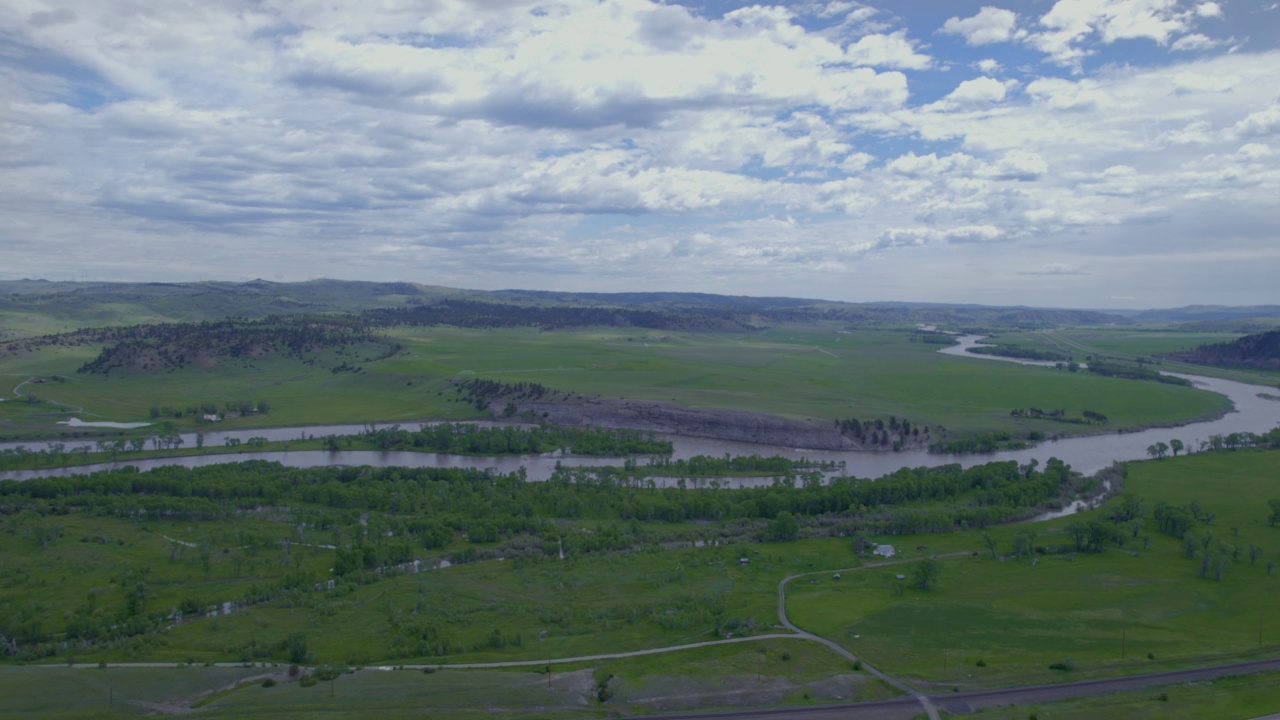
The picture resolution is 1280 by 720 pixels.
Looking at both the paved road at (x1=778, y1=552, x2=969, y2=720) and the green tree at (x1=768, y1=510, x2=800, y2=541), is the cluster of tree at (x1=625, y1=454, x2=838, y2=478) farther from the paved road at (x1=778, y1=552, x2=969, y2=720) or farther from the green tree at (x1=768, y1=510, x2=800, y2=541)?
the paved road at (x1=778, y1=552, x2=969, y2=720)

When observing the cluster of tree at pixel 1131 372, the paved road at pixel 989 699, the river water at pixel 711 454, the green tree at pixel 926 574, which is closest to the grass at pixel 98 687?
the paved road at pixel 989 699

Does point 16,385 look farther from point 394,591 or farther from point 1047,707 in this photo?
point 1047,707

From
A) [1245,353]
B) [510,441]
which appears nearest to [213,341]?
[510,441]

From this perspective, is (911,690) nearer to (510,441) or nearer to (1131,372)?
(510,441)

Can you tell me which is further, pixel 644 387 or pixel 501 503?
pixel 644 387

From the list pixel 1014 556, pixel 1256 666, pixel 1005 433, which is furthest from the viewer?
pixel 1005 433

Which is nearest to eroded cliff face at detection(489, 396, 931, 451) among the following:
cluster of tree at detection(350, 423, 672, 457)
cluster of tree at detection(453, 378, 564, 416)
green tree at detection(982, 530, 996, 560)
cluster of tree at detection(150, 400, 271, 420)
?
cluster of tree at detection(453, 378, 564, 416)

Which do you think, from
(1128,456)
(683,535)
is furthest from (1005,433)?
(683,535)
